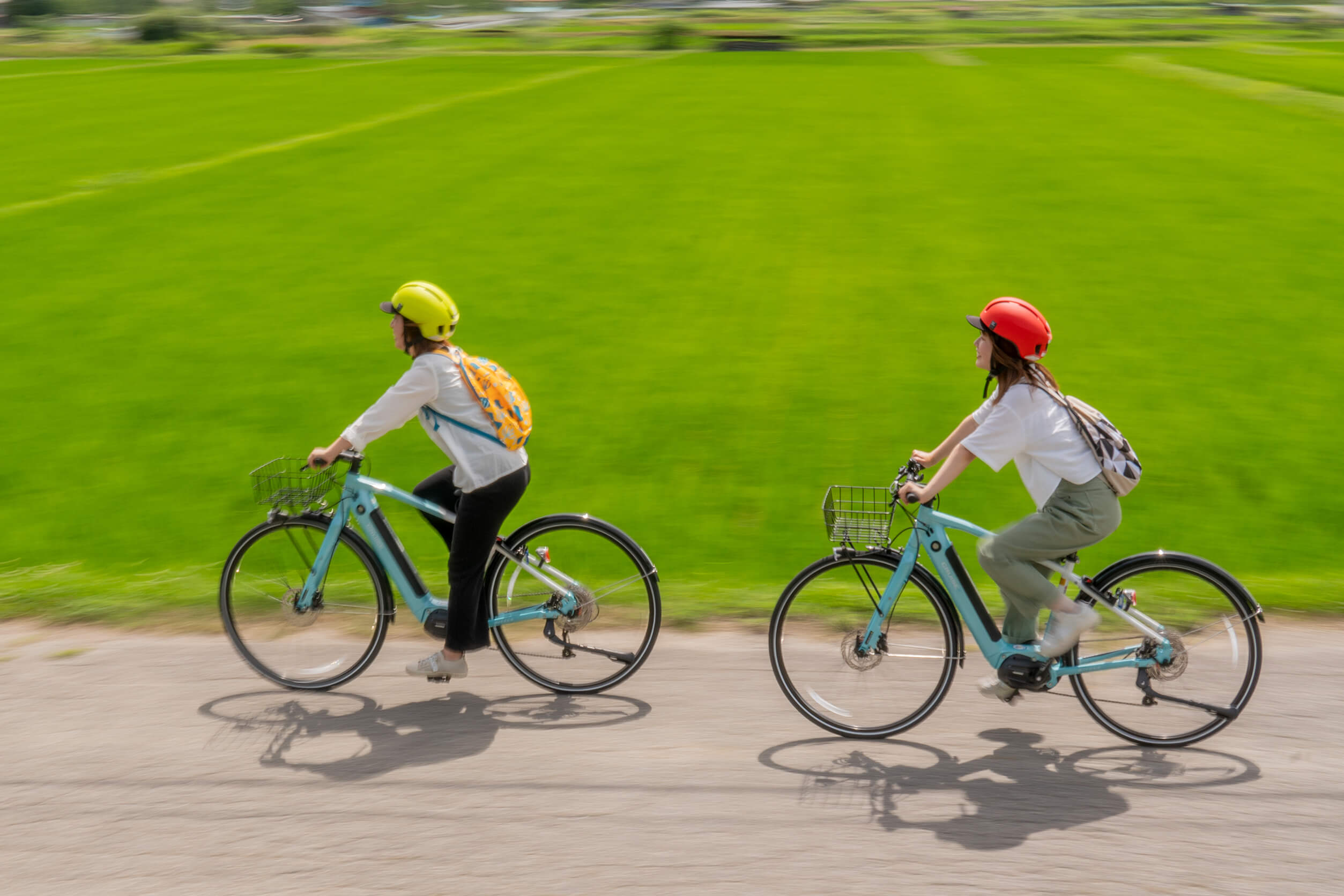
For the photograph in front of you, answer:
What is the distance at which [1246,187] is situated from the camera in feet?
67.0

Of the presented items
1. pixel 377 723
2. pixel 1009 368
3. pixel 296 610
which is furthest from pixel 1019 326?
pixel 296 610

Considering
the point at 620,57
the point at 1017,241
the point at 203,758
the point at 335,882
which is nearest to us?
the point at 335,882

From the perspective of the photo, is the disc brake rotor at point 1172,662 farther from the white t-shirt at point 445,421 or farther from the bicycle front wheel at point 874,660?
the white t-shirt at point 445,421

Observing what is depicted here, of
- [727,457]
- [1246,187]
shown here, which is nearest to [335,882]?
[727,457]

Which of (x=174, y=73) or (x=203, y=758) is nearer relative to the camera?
(x=203, y=758)

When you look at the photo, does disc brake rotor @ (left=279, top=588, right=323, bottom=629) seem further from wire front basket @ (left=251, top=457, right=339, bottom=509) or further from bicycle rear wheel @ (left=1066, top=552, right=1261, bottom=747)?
bicycle rear wheel @ (left=1066, top=552, right=1261, bottom=747)

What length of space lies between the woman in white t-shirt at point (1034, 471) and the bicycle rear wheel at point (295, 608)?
8.29 feet

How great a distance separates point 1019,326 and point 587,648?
2.36 meters

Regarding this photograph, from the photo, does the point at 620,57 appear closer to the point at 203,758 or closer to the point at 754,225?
the point at 754,225

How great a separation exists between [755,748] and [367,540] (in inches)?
76.8

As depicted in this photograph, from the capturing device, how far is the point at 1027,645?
179 inches

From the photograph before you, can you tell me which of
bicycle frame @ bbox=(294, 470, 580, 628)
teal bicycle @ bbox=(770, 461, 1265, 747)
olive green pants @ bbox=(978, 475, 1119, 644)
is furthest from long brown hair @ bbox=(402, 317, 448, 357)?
olive green pants @ bbox=(978, 475, 1119, 644)

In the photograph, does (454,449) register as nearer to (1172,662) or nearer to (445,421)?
(445,421)

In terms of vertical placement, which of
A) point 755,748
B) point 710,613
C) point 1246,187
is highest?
point 1246,187
